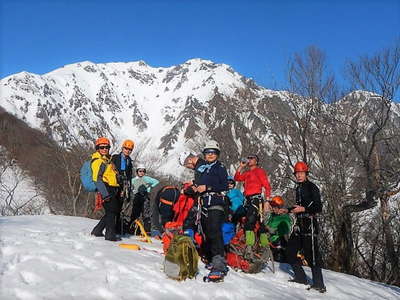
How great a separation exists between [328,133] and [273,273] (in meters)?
11.3

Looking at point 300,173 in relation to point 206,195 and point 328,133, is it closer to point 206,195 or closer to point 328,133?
point 206,195

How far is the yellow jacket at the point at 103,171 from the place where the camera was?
662 centimetres

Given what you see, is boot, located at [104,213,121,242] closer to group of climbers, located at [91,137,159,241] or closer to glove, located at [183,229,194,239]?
group of climbers, located at [91,137,159,241]

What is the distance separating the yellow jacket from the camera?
6.62 m

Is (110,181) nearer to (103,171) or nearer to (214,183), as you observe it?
(103,171)

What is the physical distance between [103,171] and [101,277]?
2457 millimetres

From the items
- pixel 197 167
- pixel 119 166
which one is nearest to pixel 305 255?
pixel 197 167

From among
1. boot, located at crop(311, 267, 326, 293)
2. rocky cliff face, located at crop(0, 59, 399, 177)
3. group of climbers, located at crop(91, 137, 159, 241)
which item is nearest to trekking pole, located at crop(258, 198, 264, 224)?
boot, located at crop(311, 267, 326, 293)

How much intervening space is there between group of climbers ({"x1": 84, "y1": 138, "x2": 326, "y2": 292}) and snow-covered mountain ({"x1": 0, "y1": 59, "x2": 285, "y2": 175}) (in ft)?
47.7

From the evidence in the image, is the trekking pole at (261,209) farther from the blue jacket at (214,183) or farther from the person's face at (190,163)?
the blue jacket at (214,183)

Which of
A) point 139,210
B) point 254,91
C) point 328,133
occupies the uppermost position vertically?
point 254,91

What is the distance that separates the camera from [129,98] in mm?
158750

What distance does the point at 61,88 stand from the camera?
132 m

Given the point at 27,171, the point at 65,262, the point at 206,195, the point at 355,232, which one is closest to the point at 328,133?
the point at 355,232
